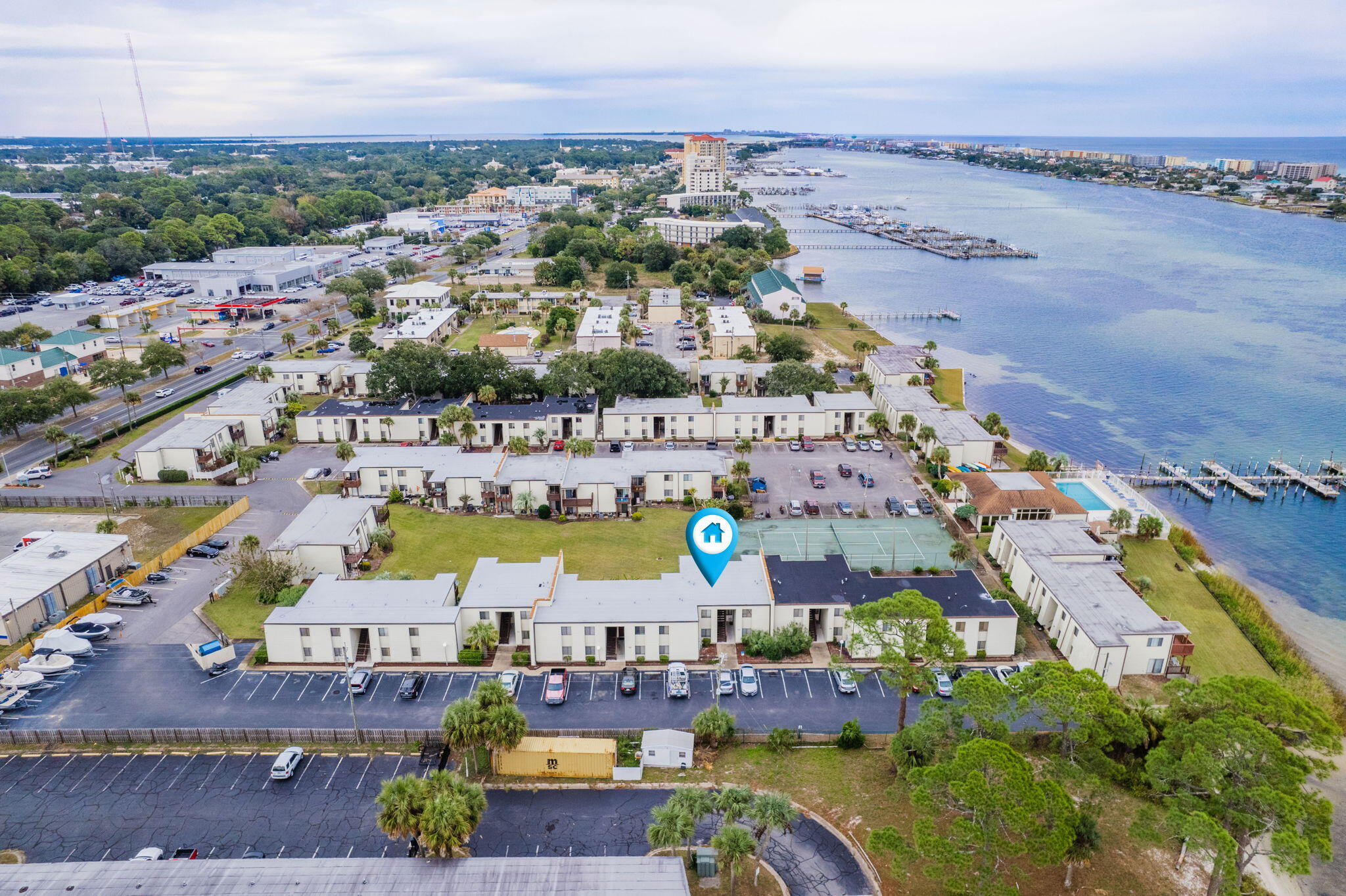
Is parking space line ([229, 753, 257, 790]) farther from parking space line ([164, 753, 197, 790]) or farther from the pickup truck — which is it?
the pickup truck

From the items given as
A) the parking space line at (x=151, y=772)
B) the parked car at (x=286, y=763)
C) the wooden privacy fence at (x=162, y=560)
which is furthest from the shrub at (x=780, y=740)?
the wooden privacy fence at (x=162, y=560)

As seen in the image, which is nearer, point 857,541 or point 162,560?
point 162,560

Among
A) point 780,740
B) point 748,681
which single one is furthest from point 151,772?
point 780,740

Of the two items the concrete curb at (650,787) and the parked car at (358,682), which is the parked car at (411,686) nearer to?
the parked car at (358,682)

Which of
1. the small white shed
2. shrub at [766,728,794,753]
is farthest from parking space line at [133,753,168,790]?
shrub at [766,728,794,753]

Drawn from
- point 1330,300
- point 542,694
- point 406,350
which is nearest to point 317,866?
point 542,694

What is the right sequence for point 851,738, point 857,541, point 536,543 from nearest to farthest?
point 851,738 → point 536,543 → point 857,541

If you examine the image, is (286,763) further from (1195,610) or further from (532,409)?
(1195,610)
